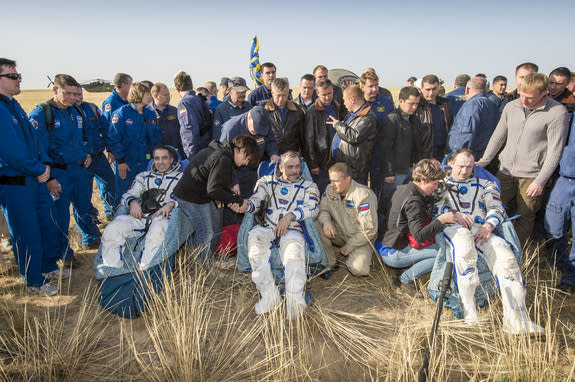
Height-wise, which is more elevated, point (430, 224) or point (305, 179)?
point (305, 179)

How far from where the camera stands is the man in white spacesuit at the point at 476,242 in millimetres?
3162

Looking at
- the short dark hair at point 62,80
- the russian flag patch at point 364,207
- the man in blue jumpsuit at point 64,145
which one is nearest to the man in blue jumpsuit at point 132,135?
the man in blue jumpsuit at point 64,145

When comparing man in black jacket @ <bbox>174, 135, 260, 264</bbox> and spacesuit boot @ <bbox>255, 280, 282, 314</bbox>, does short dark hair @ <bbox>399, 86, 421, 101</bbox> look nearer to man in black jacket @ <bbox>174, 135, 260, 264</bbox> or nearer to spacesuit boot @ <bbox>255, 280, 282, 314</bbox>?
man in black jacket @ <bbox>174, 135, 260, 264</bbox>

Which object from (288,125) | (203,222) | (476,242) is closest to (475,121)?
(476,242)

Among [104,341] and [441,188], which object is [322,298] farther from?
[104,341]

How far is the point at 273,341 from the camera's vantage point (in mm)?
3064

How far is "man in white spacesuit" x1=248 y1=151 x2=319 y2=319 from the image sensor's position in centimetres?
345

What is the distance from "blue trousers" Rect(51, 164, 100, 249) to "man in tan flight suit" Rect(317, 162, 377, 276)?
123 inches

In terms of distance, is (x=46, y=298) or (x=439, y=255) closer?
(x=439, y=255)

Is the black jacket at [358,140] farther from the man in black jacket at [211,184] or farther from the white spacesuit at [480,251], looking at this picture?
the man in black jacket at [211,184]

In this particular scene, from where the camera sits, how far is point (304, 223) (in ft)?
13.4

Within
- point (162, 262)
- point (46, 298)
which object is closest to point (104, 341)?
point (162, 262)

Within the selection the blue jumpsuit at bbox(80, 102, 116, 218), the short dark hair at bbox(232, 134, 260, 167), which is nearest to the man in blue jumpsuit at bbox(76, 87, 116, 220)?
the blue jumpsuit at bbox(80, 102, 116, 218)

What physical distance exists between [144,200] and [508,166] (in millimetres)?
4518
